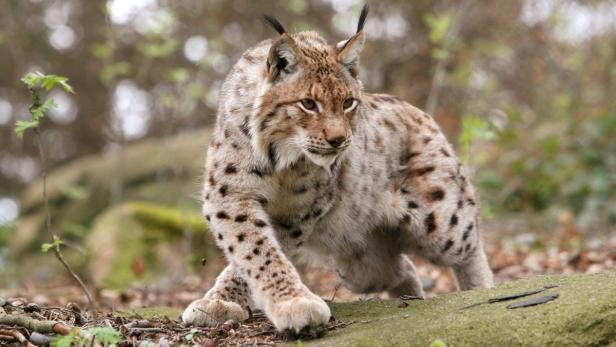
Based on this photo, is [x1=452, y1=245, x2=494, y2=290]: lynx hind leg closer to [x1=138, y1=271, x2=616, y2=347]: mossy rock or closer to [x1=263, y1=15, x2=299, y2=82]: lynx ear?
[x1=138, y1=271, x2=616, y2=347]: mossy rock

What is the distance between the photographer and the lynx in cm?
486

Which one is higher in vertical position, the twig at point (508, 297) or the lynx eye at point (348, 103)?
the lynx eye at point (348, 103)

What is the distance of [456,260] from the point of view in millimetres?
6172

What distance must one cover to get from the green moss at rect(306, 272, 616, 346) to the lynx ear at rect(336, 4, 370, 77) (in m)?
1.70

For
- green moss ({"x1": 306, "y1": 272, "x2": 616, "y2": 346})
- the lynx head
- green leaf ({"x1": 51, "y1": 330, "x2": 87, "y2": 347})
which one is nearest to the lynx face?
the lynx head

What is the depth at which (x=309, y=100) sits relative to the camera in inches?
191

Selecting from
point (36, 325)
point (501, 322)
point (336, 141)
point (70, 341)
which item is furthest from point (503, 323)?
point (36, 325)

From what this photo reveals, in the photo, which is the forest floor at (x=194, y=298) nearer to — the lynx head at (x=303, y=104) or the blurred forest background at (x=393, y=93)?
the blurred forest background at (x=393, y=93)

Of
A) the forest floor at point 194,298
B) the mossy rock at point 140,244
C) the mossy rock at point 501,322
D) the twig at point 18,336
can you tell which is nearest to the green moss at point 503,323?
the mossy rock at point 501,322

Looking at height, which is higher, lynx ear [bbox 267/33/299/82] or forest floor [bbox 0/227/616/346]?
lynx ear [bbox 267/33/299/82]

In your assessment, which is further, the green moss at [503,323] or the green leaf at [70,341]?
the green moss at [503,323]

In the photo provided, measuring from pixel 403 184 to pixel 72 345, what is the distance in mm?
3046

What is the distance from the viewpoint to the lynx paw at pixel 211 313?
16.2ft

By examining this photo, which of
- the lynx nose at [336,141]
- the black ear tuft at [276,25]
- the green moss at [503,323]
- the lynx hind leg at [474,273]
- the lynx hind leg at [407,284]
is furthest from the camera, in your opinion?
the lynx hind leg at [407,284]
